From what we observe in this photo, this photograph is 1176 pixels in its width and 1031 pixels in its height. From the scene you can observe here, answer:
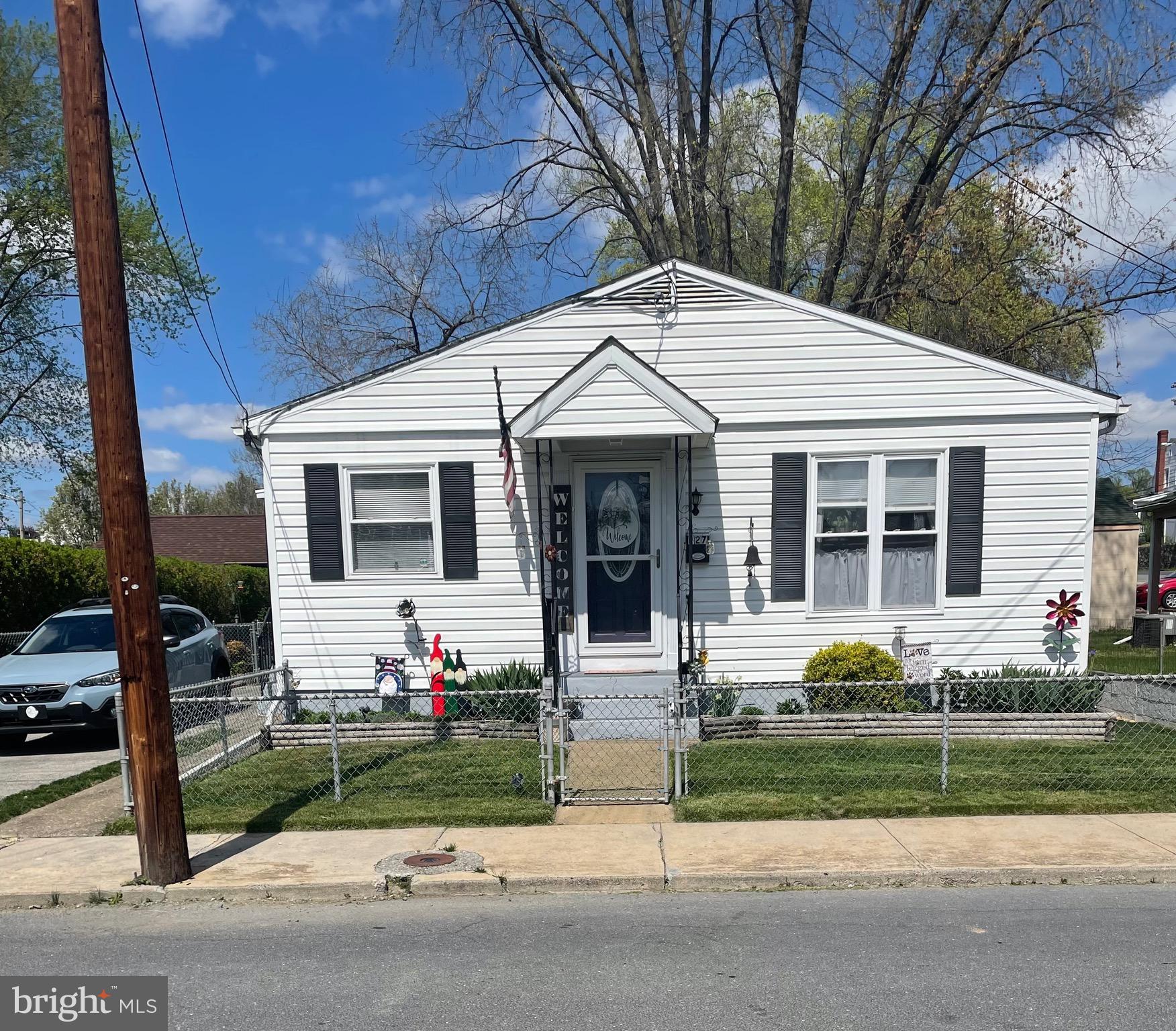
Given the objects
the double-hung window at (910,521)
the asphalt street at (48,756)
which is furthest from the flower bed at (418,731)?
the double-hung window at (910,521)

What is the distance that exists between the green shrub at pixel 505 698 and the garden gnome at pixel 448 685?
9 centimetres

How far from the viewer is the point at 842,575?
947 centimetres

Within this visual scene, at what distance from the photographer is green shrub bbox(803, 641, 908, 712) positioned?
28.8 ft

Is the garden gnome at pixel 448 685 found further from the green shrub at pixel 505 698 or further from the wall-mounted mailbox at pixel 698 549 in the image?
the wall-mounted mailbox at pixel 698 549

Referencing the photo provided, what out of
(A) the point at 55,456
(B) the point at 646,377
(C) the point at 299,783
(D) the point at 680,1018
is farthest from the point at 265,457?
(A) the point at 55,456

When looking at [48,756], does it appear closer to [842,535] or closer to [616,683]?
[616,683]

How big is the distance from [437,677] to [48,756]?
4850 millimetres

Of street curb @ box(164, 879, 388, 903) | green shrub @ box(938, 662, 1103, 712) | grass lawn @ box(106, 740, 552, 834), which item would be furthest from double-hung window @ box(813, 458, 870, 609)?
street curb @ box(164, 879, 388, 903)

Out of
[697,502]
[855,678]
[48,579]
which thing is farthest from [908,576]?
[48,579]

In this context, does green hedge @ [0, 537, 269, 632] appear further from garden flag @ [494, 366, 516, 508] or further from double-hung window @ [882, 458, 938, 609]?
double-hung window @ [882, 458, 938, 609]

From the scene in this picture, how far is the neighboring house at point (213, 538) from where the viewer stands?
105 ft

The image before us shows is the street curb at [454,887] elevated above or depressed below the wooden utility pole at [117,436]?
below

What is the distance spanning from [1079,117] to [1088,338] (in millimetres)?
4235

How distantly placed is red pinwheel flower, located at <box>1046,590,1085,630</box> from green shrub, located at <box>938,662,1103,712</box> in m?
0.62
